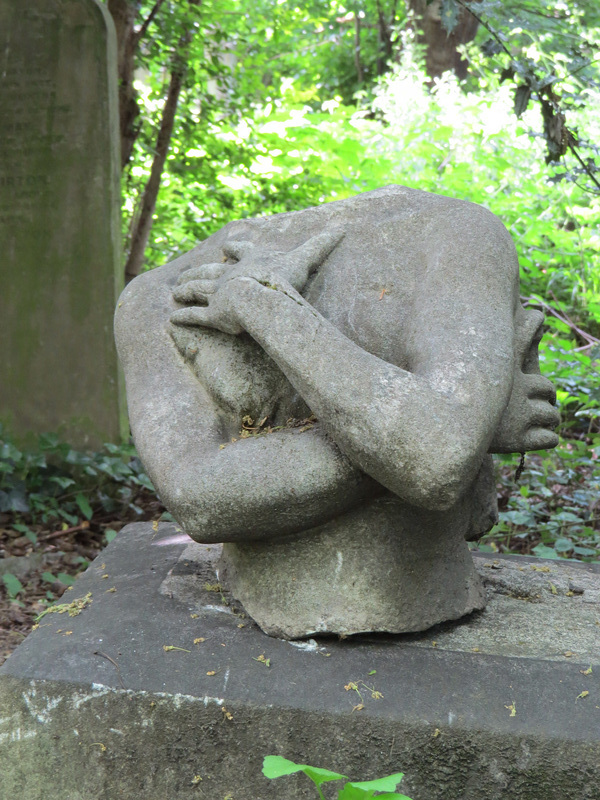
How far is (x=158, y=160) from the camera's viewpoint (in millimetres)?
6266

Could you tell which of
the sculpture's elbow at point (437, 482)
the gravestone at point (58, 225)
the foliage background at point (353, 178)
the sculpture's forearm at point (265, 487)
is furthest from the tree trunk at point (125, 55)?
the sculpture's elbow at point (437, 482)

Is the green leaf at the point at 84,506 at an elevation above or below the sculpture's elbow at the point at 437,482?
below

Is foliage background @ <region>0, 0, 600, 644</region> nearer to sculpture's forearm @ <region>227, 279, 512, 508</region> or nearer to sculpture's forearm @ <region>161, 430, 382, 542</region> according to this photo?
sculpture's forearm @ <region>227, 279, 512, 508</region>

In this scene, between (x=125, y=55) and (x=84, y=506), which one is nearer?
(x=84, y=506)

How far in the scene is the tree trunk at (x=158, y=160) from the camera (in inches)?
244

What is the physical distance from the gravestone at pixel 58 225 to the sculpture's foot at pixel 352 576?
291 cm

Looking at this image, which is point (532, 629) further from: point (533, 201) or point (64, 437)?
point (533, 201)

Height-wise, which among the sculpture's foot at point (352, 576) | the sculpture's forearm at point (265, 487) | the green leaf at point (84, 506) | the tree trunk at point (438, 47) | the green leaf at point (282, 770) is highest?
the tree trunk at point (438, 47)

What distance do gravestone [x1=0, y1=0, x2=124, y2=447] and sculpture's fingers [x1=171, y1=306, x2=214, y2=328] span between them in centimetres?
265

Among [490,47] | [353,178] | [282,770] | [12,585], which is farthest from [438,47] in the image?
[282,770]

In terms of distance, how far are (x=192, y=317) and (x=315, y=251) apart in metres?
0.38

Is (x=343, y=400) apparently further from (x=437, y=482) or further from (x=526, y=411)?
(x=526, y=411)

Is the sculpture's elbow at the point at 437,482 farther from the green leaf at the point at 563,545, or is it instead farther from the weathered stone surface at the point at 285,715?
the green leaf at the point at 563,545

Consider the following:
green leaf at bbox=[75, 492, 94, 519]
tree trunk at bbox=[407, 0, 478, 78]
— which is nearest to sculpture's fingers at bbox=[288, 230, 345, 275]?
green leaf at bbox=[75, 492, 94, 519]
